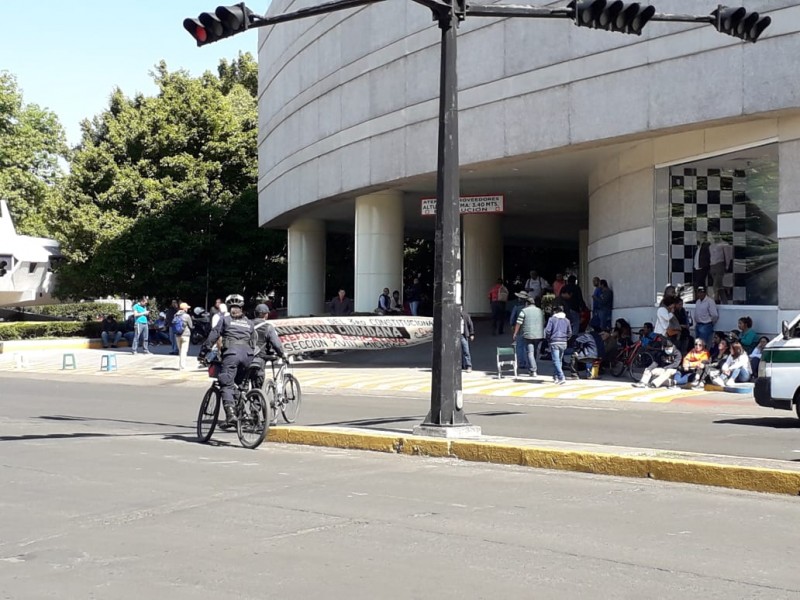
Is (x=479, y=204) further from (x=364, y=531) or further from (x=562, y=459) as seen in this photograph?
(x=364, y=531)

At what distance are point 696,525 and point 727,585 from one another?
173 centimetres

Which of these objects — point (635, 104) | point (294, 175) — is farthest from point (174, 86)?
point (635, 104)

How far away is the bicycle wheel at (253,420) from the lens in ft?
39.7

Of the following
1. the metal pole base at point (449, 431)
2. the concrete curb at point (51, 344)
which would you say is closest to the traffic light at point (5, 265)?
the concrete curb at point (51, 344)

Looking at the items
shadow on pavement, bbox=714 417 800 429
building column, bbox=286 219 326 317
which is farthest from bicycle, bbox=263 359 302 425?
building column, bbox=286 219 326 317

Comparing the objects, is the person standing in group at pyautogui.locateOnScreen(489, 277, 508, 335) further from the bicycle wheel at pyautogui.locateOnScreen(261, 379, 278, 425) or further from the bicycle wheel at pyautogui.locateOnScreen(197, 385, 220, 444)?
the bicycle wheel at pyautogui.locateOnScreen(197, 385, 220, 444)

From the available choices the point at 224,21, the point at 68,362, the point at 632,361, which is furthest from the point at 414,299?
the point at 224,21

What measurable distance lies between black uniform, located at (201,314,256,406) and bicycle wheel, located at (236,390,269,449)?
0.24 metres

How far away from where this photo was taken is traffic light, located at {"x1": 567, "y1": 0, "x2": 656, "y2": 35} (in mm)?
12477

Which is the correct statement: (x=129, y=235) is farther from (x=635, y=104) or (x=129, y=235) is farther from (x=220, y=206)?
(x=635, y=104)

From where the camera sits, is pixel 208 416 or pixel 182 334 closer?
pixel 208 416

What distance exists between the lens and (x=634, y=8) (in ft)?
41.1

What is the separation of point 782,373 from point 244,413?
6.99m

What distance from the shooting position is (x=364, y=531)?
7.45m
